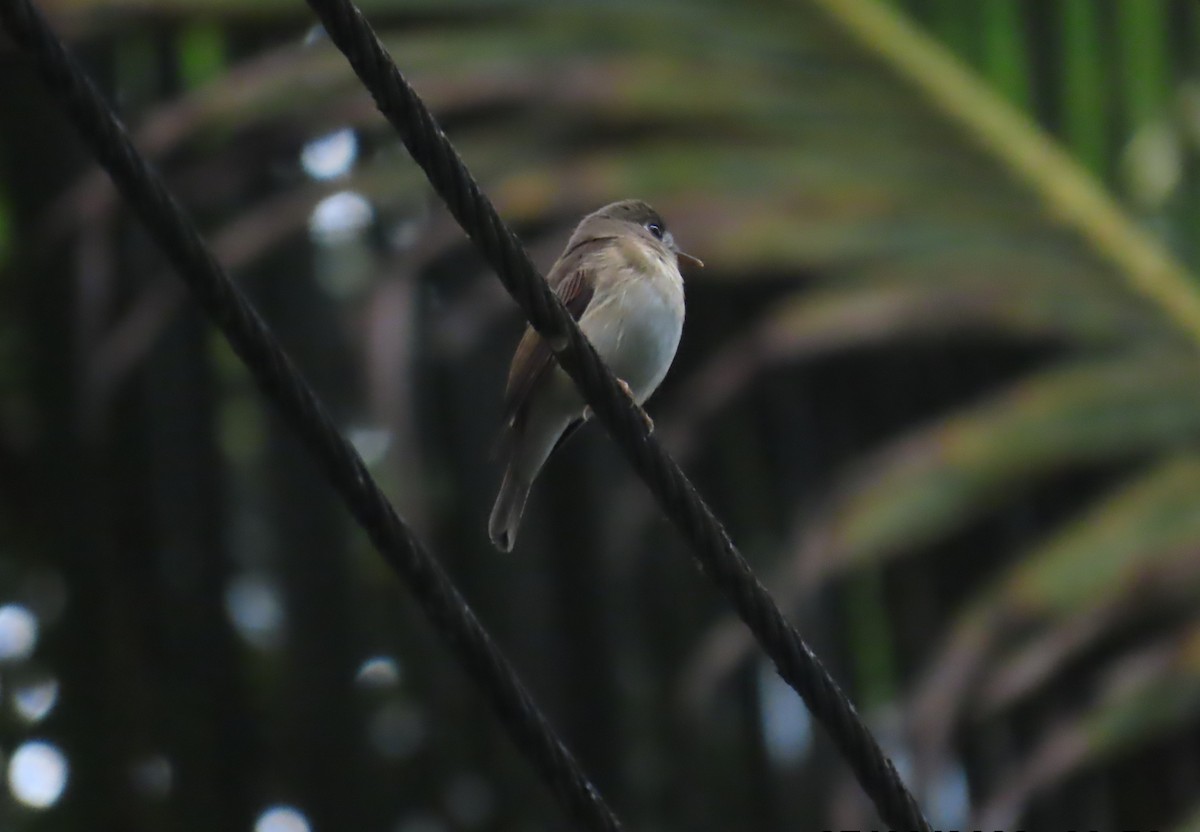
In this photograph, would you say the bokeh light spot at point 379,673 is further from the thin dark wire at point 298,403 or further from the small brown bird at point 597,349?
the thin dark wire at point 298,403

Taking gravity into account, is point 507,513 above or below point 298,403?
below

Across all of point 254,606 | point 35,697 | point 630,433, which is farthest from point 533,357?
point 35,697

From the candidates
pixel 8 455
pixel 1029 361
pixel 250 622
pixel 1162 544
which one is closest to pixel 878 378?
pixel 1029 361

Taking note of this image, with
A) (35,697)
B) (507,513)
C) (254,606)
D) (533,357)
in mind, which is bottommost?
(35,697)

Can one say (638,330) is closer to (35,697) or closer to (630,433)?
(630,433)

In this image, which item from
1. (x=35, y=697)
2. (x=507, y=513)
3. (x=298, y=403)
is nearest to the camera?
(x=298, y=403)

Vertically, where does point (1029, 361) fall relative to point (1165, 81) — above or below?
below

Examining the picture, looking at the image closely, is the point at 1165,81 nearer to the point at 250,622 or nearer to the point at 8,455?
the point at 250,622
